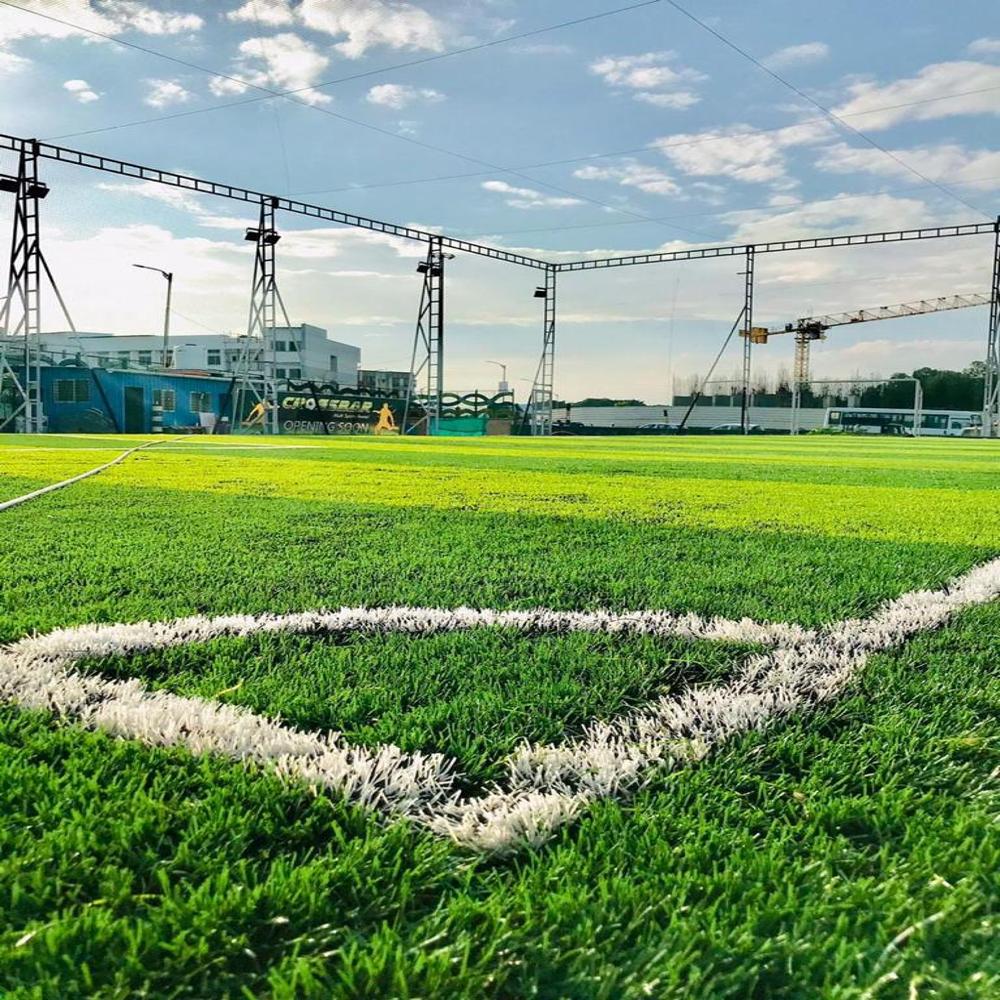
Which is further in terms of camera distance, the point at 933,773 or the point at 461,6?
the point at 461,6

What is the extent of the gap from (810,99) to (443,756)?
26.3 meters

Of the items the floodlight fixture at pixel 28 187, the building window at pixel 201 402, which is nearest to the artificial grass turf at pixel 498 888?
the floodlight fixture at pixel 28 187

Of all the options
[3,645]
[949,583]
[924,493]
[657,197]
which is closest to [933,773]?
[949,583]

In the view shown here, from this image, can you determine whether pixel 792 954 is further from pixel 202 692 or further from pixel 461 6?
pixel 461 6

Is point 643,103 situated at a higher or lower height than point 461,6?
higher

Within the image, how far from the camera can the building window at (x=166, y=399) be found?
2598cm

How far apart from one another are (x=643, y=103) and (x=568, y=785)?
31.6 m

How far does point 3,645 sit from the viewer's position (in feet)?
5.51

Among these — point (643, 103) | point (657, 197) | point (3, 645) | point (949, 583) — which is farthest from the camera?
point (657, 197)

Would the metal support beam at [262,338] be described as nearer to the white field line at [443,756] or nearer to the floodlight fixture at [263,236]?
the floodlight fixture at [263,236]

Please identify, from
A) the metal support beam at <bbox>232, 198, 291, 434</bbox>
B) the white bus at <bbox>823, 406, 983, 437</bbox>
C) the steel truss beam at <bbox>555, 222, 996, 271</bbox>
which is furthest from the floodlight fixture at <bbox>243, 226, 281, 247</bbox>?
the white bus at <bbox>823, 406, 983, 437</bbox>

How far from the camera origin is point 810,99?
2303 cm

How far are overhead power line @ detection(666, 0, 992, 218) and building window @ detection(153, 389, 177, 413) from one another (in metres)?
18.3

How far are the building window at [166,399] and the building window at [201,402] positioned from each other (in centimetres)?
92
